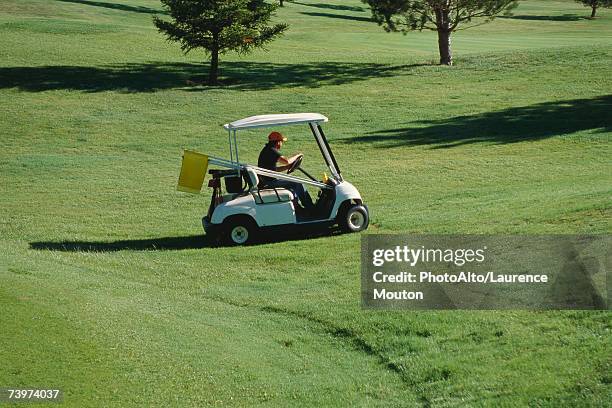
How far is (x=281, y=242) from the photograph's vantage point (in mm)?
16344

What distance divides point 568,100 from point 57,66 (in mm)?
19536

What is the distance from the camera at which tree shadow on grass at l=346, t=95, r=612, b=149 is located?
27.4 metres

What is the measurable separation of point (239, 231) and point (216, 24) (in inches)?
856

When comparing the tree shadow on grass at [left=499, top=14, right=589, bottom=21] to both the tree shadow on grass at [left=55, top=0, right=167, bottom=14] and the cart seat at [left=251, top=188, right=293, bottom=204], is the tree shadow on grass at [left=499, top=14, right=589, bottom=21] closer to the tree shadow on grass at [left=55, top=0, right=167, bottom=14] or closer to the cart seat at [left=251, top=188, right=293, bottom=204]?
the tree shadow on grass at [left=55, top=0, right=167, bottom=14]

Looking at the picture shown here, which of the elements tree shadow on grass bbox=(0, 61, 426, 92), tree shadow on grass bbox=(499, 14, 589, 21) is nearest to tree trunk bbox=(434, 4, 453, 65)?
tree shadow on grass bbox=(0, 61, 426, 92)

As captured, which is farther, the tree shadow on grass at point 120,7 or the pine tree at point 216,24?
the tree shadow on grass at point 120,7

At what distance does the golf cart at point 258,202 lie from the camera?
16.0m

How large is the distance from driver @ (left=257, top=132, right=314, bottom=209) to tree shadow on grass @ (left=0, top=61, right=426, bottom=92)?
66.2 feet

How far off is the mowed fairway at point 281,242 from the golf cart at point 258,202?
350 mm

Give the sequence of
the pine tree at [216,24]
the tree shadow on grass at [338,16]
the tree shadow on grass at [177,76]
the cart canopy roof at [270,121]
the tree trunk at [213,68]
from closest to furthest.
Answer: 1. the cart canopy roof at [270,121]
2. the pine tree at [216,24]
3. the tree shadow on grass at [177,76]
4. the tree trunk at [213,68]
5. the tree shadow on grass at [338,16]

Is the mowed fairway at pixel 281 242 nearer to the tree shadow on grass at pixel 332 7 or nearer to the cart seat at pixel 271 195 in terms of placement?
the cart seat at pixel 271 195

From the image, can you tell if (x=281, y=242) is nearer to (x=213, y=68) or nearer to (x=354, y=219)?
(x=354, y=219)

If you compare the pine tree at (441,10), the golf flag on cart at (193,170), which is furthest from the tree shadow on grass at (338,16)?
the golf flag on cart at (193,170)

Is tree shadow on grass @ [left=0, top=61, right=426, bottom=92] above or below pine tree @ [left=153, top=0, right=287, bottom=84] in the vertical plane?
below
